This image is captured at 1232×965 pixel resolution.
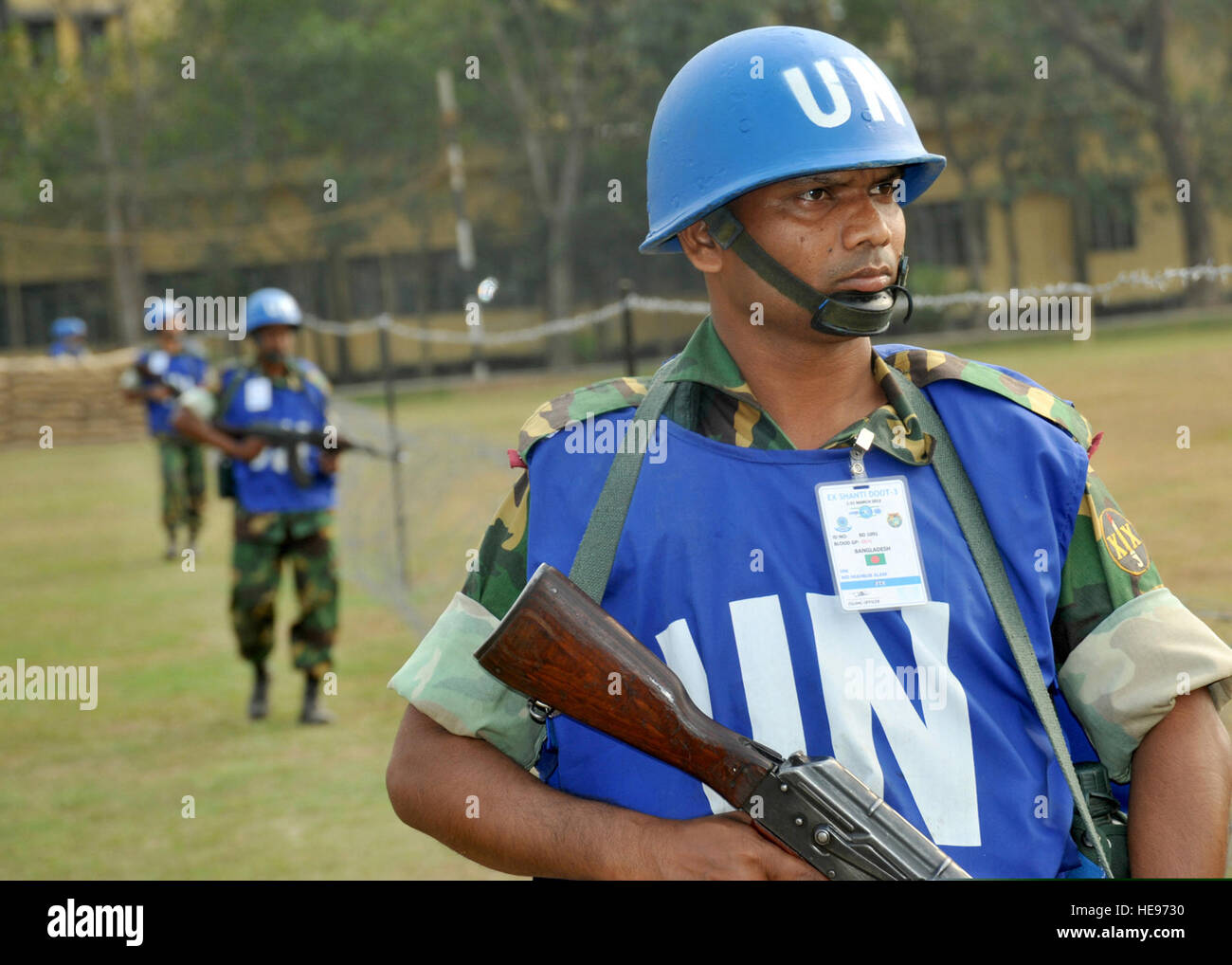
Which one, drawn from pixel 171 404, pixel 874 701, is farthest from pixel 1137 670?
pixel 171 404

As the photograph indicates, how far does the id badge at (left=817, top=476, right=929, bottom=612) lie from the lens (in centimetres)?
195

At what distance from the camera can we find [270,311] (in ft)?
26.9

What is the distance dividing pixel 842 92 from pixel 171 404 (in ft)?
44.1

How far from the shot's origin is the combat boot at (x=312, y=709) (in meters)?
7.90

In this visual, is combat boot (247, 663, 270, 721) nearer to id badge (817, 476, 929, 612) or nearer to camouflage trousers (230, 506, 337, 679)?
camouflage trousers (230, 506, 337, 679)

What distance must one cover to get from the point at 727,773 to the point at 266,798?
5.14 meters

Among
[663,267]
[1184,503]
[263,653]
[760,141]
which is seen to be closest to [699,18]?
[663,267]

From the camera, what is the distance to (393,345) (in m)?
39.7

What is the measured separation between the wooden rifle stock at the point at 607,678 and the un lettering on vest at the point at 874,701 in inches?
3.3

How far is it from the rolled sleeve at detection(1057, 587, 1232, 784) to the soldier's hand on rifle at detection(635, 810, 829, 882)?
1.49 ft

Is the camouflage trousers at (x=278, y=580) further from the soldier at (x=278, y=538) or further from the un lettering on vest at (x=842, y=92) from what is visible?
the un lettering on vest at (x=842, y=92)

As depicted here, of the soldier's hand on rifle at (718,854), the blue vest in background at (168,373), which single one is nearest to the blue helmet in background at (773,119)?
the soldier's hand on rifle at (718,854)

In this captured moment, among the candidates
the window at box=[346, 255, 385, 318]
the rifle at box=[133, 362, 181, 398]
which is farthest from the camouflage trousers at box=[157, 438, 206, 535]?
the window at box=[346, 255, 385, 318]
